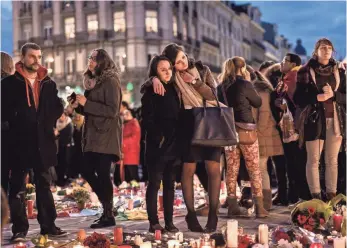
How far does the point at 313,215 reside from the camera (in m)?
5.95

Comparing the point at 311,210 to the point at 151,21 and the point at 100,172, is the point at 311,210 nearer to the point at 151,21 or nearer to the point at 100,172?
the point at 100,172

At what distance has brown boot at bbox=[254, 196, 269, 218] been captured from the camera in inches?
280

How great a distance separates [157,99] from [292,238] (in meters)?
1.84

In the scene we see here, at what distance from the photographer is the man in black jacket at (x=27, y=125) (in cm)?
584

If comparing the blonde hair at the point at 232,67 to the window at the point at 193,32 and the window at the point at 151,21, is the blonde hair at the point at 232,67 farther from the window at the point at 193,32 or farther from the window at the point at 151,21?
the window at the point at 193,32

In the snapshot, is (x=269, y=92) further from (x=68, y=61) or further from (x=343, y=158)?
(x=68, y=61)

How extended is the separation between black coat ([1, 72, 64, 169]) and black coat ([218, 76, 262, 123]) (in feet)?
7.11

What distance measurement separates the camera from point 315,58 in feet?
24.4

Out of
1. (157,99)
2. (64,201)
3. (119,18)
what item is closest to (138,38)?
(119,18)

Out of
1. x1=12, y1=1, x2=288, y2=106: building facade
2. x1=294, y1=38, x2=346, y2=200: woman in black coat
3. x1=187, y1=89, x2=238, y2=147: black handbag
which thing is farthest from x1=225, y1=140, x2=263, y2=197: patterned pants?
x1=12, y1=1, x2=288, y2=106: building facade

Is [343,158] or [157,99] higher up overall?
[157,99]

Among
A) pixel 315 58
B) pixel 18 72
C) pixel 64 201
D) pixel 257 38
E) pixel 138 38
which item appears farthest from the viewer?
pixel 257 38

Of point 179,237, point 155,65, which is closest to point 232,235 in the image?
point 179,237

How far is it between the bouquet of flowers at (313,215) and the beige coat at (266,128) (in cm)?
173
